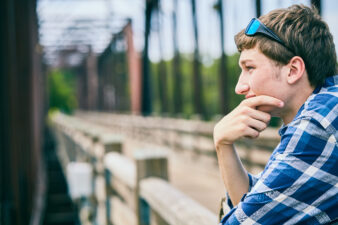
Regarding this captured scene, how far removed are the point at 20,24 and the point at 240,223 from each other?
779 centimetres

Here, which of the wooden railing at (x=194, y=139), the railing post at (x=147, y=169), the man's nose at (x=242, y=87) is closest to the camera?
the man's nose at (x=242, y=87)

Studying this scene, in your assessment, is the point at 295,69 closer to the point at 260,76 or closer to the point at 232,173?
the point at 260,76

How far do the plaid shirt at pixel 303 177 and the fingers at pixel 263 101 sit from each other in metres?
0.13

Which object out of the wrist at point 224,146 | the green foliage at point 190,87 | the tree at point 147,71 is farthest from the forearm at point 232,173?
the green foliage at point 190,87

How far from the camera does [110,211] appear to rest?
433cm

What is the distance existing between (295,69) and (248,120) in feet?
0.61

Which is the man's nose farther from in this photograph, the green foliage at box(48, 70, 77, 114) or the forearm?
the green foliage at box(48, 70, 77, 114)

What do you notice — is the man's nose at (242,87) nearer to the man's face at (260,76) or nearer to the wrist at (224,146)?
the man's face at (260,76)

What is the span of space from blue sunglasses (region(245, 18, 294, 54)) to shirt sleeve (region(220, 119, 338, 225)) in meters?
0.24

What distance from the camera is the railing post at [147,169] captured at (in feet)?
9.15

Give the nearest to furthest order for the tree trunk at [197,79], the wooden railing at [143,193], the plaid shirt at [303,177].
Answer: the plaid shirt at [303,177] → the wooden railing at [143,193] → the tree trunk at [197,79]

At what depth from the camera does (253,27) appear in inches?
47.4

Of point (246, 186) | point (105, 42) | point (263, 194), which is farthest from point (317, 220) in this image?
point (105, 42)

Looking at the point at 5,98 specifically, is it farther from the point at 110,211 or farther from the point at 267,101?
the point at 267,101
